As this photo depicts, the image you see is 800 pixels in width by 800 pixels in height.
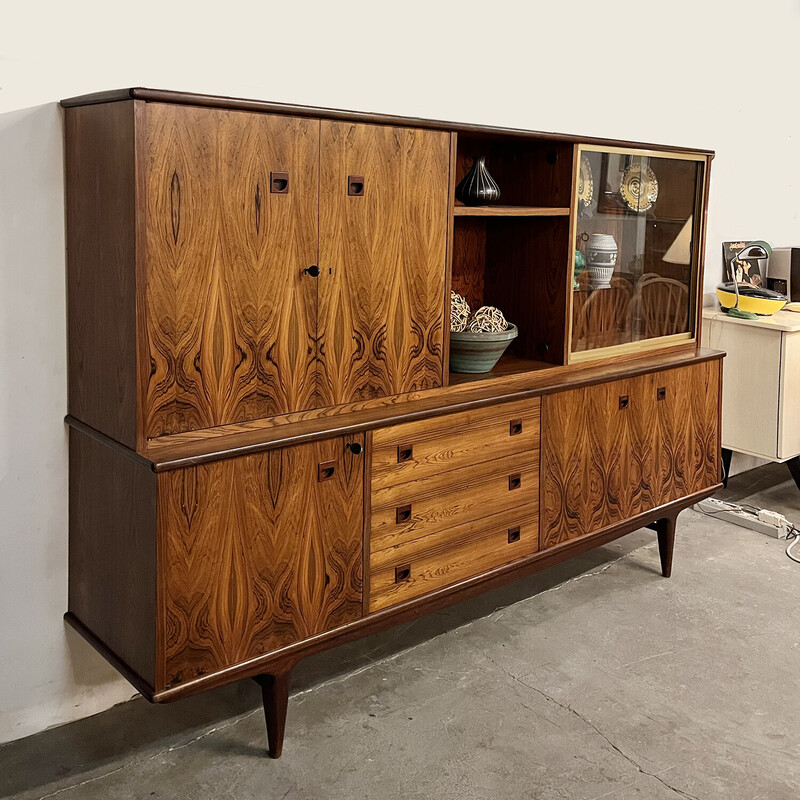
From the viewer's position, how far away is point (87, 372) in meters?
2.13

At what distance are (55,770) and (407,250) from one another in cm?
150

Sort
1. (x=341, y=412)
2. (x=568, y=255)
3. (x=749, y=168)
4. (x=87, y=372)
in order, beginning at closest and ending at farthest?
(x=87, y=372) → (x=341, y=412) → (x=568, y=255) → (x=749, y=168)

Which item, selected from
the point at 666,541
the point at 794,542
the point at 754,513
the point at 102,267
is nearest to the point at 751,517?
the point at 754,513

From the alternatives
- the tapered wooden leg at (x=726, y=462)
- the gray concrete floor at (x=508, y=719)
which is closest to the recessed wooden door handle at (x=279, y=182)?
the gray concrete floor at (x=508, y=719)

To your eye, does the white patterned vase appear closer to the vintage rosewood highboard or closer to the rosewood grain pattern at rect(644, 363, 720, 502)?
the vintage rosewood highboard

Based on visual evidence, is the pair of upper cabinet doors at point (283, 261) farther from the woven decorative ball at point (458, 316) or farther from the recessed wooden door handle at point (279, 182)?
the woven decorative ball at point (458, 316)

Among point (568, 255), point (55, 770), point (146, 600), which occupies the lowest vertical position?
point (55, 770)

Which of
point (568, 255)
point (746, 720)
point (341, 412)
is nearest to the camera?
point (341, 412)

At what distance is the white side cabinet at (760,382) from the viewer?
376 cm

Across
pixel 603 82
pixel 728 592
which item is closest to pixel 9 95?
pixel 603 82

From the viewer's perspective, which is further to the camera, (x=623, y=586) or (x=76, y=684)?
(x=623, y=586)

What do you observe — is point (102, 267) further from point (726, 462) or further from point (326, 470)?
point (726, 462)

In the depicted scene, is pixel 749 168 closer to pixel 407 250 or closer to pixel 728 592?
pixel 728 592

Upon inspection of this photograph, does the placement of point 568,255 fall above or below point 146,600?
above
